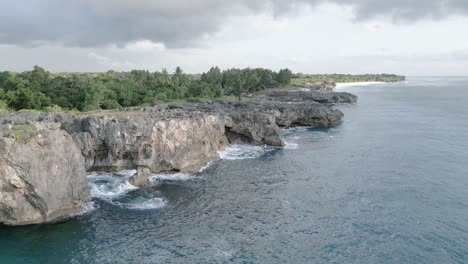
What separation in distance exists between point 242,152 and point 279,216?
34.2 meters

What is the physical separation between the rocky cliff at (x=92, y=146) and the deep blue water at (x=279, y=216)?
2972mm

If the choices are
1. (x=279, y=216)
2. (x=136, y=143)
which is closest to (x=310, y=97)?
(x=136, y=143)

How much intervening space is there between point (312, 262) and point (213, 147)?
41766 millimetres

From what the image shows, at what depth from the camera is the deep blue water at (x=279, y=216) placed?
3919cm

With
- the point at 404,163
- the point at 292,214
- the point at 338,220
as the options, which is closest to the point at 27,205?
the point at 292,214

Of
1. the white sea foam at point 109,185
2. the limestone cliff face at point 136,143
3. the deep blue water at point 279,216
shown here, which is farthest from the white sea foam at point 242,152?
the white sea foam at point 109,185

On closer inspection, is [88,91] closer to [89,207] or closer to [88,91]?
[88,91]

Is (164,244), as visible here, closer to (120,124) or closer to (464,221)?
(120,124)

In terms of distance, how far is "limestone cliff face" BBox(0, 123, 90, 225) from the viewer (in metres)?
44.9

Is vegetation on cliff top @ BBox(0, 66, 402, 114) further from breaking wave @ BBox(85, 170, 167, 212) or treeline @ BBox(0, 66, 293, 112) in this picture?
breaking wave @ BBox(85, 170, 167, 212)

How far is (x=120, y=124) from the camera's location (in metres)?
63.4

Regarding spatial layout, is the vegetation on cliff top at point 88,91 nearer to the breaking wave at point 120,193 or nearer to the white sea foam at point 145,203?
the breaking wave at point 120,193

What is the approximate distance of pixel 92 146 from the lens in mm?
62844

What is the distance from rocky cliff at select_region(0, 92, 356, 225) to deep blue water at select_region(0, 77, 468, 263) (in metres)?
2.97
